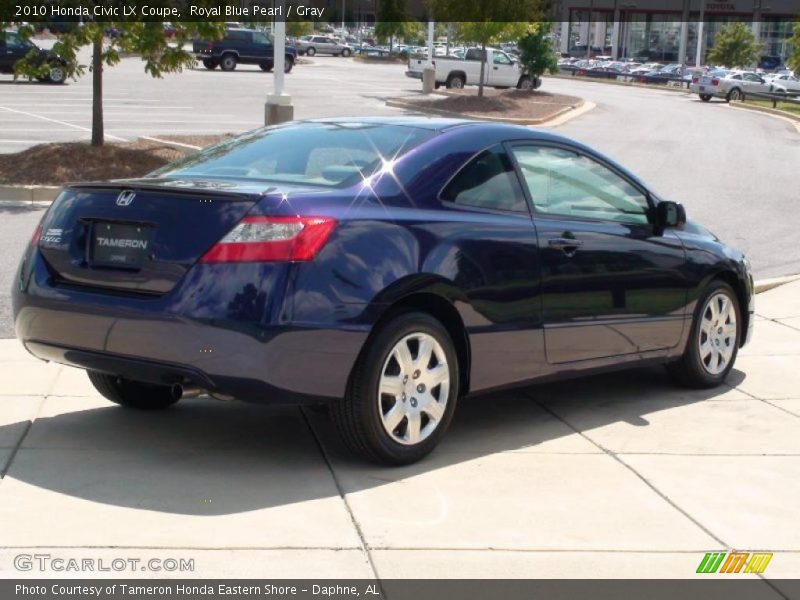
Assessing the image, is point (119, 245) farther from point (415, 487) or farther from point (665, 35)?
point (665, 35)

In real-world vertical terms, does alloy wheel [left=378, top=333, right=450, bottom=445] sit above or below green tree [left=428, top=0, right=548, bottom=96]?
below

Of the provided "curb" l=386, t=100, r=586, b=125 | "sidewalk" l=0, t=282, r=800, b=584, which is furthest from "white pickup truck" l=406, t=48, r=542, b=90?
"sidewalk" l=0, t=282, r=800, b=584

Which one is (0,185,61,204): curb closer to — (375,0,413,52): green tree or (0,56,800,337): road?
(0,56,800,337): road

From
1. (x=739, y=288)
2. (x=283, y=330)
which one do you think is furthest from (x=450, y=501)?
(x=739, y=288)

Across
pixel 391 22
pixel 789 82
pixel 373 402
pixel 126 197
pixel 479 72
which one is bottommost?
pixel 789 82

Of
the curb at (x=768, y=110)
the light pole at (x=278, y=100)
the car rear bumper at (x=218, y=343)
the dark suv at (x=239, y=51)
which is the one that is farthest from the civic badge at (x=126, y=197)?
the dark suv at (x=239, y=51)

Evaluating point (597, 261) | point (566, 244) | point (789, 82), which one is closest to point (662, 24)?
point (789, 82)

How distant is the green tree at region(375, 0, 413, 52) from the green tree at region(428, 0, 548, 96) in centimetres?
5064

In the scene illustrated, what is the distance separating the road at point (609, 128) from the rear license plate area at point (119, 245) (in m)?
3.28

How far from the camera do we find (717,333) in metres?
7.95

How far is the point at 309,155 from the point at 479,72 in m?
43.1

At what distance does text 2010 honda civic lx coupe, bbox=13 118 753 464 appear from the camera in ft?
18.0

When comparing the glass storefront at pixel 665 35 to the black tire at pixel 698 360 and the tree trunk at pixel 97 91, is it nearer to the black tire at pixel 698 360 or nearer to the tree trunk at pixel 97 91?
the tree trunk at pixel 97 91

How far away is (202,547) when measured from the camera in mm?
Answer: 4777
